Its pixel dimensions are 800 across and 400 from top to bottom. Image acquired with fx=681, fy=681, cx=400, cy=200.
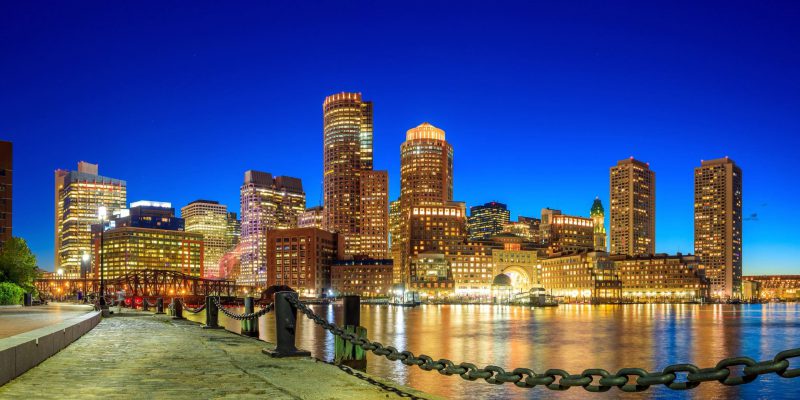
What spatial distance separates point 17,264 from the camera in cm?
6084

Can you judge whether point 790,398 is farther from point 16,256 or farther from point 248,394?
point 16,256

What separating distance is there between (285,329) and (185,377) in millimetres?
3427

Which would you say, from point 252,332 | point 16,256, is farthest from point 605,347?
point 16,256

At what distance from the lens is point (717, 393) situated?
33.0 metres

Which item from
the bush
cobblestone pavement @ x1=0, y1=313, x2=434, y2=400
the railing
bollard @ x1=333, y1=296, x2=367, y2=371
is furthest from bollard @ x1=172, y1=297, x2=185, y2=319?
the railing

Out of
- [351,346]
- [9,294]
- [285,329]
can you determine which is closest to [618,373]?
[351,346]

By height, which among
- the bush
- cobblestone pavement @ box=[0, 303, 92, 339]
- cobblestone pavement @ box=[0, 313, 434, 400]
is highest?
cobblestone pavement @ box=[0, 313, 434, 400]

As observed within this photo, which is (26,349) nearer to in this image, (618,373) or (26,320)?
(618,373)

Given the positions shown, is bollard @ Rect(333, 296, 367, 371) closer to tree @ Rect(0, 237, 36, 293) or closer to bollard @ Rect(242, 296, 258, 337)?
bollard @ Rect(242, 296, 258, 337)

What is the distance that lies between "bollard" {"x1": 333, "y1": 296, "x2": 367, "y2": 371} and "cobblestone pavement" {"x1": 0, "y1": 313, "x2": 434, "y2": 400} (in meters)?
0.69

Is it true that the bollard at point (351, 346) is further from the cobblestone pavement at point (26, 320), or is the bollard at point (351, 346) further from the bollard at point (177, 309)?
the bollard at point (177, 309)

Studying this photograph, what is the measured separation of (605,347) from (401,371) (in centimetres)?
3247

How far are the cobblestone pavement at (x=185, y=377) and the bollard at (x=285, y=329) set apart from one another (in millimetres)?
311

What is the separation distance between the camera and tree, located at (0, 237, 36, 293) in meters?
59.8
